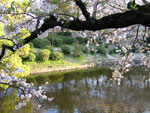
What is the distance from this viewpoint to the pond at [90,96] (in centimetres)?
623

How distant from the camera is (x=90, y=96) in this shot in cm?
759

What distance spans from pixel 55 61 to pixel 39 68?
70.3 inches

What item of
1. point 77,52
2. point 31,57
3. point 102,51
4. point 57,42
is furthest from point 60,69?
point 102,51

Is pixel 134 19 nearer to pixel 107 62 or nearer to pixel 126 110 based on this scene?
pixel 126 110

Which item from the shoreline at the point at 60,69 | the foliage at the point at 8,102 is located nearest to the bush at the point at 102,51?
the shoreline at the point at 60,69

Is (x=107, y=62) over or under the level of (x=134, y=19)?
under

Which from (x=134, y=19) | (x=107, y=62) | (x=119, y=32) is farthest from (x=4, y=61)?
(x=107, y=62)

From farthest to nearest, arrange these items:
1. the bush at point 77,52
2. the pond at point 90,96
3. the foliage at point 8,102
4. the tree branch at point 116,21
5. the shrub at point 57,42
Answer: the shrub at point 57,42 → the bush at point 77,52 → the pond at point 90,96 → the foliage at point 8,102 → the tree branch at point 116,21

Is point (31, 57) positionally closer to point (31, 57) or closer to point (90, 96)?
point (31, 57)

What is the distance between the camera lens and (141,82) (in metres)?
9.45

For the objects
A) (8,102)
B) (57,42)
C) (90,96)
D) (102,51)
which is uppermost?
(57,42)

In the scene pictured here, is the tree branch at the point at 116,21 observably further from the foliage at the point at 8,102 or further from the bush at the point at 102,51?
the bush at the point at 102,51

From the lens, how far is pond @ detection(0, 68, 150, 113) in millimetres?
6230

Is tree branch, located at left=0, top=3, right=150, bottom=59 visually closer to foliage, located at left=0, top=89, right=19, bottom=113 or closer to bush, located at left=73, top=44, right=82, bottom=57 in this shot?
foliage, located at left=0, top=89, right=19, bottom=113
